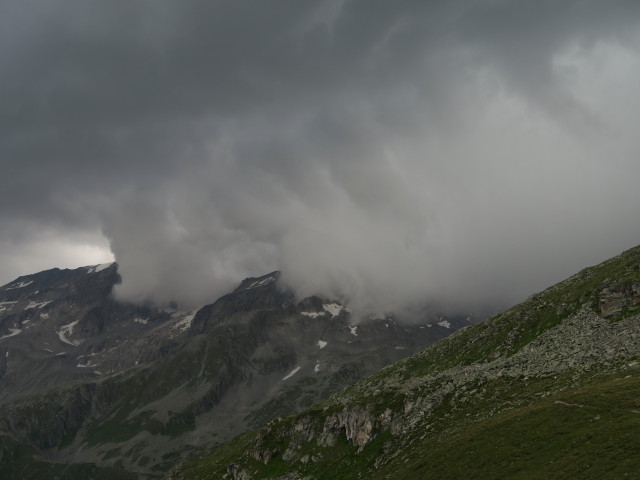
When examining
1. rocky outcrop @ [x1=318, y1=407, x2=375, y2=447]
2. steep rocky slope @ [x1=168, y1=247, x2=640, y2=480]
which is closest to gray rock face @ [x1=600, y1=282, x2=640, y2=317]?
steep rocky slope @ [x1=168, y1=247, x2=640, y2=480]

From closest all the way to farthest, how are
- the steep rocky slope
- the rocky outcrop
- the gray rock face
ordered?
the steep rocky slope
the gray rock face
the rocky outcrop

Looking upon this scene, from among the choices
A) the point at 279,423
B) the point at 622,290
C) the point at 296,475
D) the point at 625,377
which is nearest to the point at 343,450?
the point at 296,475

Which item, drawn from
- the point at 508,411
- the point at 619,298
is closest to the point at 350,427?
the point at 508,411

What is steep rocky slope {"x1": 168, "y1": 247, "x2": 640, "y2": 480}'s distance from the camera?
176 feet

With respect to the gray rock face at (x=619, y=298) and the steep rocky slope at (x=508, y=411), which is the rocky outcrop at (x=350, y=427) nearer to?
the steep rocky slope at (x=508, y=411)

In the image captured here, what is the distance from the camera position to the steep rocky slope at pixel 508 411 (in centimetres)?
5350

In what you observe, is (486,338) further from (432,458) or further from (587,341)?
(432,458)

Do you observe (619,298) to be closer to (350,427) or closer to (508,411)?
(508,411)

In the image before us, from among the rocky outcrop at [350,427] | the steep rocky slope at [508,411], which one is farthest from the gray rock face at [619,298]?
the rocky outcrop at [350,427]

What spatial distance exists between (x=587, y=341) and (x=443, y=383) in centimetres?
3423

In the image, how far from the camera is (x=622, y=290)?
112188 mm

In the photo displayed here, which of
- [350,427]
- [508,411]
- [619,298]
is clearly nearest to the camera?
[508,411]

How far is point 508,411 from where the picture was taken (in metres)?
76.2

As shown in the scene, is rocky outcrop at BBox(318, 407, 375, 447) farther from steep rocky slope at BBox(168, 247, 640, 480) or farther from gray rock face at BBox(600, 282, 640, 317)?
gray rock face at BBox(600, 282, 640, 317)
